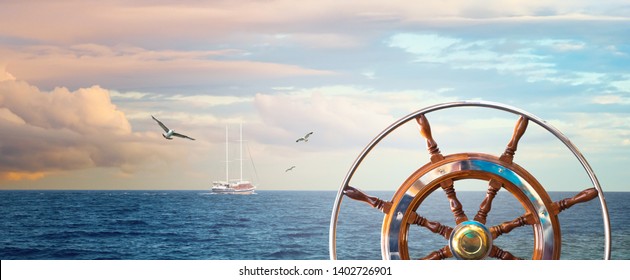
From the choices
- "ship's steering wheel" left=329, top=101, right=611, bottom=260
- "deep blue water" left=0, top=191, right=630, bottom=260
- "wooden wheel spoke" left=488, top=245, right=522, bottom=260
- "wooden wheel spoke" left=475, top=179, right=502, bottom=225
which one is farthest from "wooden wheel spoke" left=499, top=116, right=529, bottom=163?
"deep blue water" left=0, top=191, right=630, bottom=260

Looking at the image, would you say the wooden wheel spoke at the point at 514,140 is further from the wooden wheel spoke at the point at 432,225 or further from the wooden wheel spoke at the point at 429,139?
the wooden wheel spoke at the point at 432,225

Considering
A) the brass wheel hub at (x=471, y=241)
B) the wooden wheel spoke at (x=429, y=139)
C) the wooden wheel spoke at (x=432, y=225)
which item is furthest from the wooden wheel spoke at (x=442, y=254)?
the wooden wheel spoke at (x=429, y=139)

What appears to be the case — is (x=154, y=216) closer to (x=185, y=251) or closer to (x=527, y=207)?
(x=185, y=251)

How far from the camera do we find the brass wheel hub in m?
4.20

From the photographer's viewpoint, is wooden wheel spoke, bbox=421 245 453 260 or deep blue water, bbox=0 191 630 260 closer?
wooden wheel spoke, bbox=421 245 453 260

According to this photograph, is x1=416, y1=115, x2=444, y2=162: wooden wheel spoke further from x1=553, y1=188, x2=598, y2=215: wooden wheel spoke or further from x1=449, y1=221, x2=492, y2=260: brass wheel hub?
x1=553, y1=188, x2=598, y2=215: wooden wheel spoke

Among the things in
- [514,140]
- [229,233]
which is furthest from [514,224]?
[229,233]

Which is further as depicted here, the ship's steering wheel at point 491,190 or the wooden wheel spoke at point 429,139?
the wooden wheel spoke at point 429,139

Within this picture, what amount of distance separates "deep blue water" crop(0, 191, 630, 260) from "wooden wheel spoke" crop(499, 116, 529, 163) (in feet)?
95.2

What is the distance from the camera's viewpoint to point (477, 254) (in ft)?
13.8

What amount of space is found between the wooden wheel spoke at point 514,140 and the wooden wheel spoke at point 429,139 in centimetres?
34

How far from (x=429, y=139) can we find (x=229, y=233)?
4430 cm

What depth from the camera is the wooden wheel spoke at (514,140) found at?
4301 millimetres
